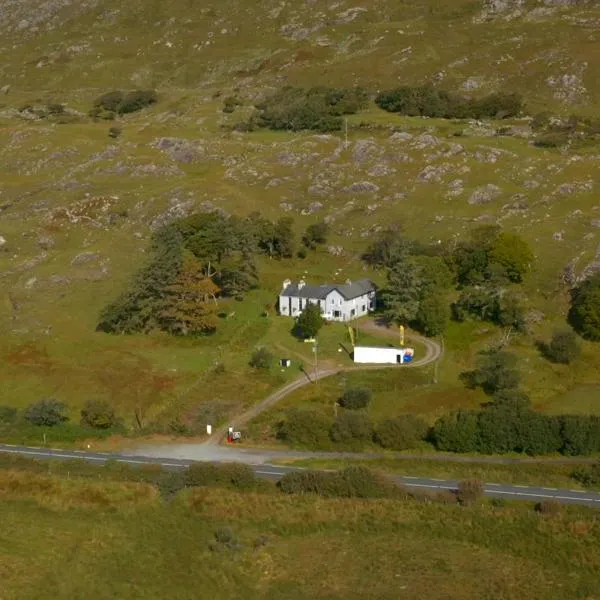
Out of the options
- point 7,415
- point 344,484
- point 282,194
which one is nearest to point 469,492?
point 344,484

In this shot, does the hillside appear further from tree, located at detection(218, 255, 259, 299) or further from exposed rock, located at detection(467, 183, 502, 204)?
tree, located at detection(218, 255, 259, 299)

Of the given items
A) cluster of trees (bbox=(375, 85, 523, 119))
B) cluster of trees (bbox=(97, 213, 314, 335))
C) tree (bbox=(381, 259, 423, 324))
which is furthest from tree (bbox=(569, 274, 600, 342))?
cluster of trees (bbox=(375, 85, 523, 119))

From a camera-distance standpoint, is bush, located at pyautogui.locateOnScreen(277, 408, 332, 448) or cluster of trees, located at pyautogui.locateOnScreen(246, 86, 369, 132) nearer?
bush, located at pyautogui.locateOnScreen(277, 408, 332, 448)

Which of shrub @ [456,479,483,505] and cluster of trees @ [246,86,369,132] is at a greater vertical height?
cluster of trees @ [246,86,369,132]

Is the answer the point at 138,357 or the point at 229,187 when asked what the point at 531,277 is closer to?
the point at 138,357

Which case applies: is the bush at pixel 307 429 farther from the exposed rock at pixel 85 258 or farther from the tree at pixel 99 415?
the exposed rock at pixel 85 258

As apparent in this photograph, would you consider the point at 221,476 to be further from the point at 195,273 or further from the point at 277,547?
the point at 195,273

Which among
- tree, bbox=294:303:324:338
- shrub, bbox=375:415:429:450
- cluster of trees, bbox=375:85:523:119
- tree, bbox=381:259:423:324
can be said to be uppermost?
cluster of trees, bbox=375:85:523:119
